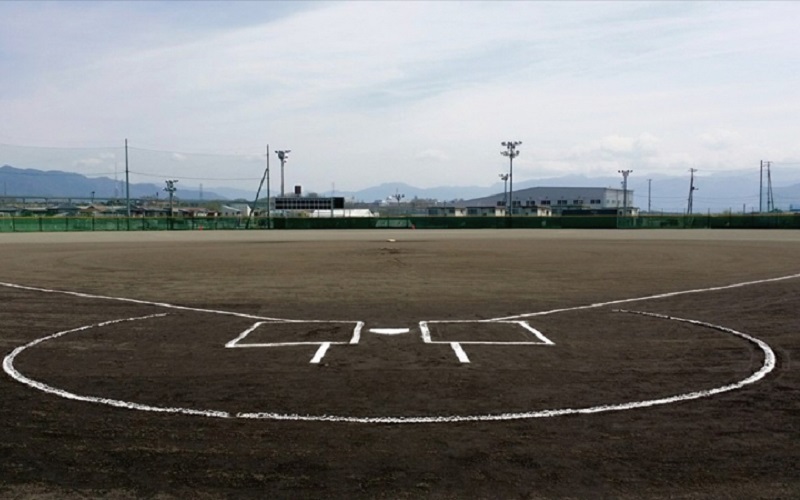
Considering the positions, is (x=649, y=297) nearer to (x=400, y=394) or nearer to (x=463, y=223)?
(x=400, y=394)

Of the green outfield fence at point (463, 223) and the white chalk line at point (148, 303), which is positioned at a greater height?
the green outfield fence at point (463, 223)

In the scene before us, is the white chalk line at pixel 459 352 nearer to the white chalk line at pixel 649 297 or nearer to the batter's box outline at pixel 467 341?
the batter's box outline at pixel 467 341

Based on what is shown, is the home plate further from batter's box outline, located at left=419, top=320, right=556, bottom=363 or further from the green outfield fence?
the green outfield fence

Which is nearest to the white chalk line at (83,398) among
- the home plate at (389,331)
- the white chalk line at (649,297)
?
the home plate at (389,331)

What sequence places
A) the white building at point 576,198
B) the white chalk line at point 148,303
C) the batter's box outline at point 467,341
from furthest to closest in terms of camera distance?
the white building at point 576,198 < the white chalk line at point 148,303 < the batter's box outline at point 467,341

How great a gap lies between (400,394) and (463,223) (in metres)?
67.7

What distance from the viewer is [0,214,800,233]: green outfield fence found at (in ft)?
223

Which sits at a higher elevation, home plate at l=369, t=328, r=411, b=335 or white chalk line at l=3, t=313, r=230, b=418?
home plate at l=369, t=328, r=411, b=335

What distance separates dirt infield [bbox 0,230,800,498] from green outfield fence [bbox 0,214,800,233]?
55163 millimetres

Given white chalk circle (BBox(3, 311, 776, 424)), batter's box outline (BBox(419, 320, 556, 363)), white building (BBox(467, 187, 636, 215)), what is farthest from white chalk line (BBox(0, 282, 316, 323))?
white building (BBox(467, 187, 636, 215))

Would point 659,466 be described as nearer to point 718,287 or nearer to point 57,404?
point 57,404

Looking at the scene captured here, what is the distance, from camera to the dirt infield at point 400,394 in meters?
5.12

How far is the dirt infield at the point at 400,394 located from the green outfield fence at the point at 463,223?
55163mm

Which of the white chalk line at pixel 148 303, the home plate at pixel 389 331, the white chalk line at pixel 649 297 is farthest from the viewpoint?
the white chalk line at pixel 649 297
